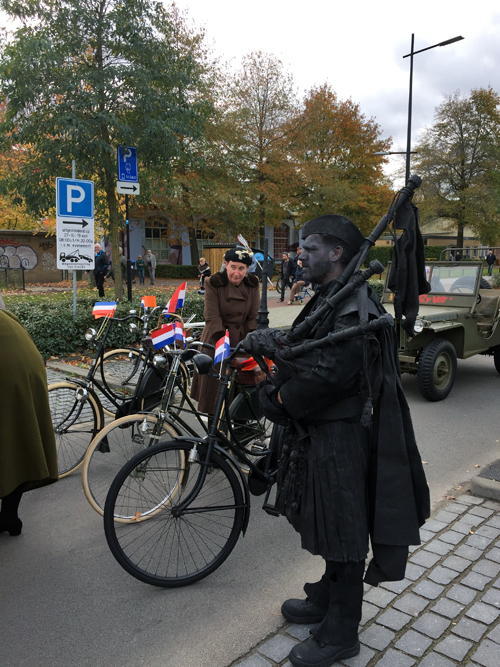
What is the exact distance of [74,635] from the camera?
2.51 metres

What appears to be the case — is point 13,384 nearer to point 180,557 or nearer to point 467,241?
point 180,557

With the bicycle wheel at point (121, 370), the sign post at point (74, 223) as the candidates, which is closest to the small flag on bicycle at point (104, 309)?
the bicycle wheel at point (121, 370)

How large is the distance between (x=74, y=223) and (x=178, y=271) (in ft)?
72.6

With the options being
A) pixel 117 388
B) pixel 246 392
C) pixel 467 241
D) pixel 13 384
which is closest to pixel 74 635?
pixel 13 384

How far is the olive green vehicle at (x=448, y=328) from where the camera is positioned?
22.2 feet

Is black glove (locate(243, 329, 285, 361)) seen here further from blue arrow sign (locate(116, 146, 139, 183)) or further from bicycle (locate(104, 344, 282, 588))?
blue arrow sign (locate(116, 146, 139, 183))

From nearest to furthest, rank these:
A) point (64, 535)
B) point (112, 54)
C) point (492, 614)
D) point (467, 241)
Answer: point (492, 614), point (64, 535), point (112, 54), point (467, 241)

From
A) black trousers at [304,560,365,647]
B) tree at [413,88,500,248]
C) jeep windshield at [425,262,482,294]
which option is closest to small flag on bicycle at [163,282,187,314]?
black trousers at [304,560,365,647]

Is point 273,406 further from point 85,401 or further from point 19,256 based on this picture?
point 19,256

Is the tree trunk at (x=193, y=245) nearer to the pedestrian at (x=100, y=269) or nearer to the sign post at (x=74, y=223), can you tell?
the pedestrian at (x=100, y=269)

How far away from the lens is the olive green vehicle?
267 inches

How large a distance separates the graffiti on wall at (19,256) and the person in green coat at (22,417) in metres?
25.0

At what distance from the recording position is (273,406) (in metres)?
2.24

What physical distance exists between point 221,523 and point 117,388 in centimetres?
244
